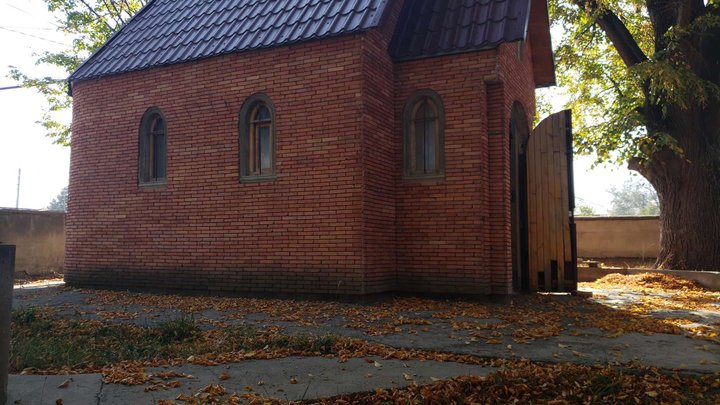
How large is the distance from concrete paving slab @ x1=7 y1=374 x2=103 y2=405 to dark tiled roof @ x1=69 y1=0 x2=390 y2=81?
6.60m

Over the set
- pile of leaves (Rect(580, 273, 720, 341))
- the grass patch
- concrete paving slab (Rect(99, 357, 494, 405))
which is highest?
the grass patch

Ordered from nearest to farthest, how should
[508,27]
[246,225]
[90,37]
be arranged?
[508,27], [246,225], [90,37]

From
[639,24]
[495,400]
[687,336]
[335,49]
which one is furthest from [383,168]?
[639,24]

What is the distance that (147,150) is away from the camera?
1167 centimetres

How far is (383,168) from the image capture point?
994cm

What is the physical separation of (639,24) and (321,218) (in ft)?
40.3

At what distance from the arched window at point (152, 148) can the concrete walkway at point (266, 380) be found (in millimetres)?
7290

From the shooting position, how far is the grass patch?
5.38 metres

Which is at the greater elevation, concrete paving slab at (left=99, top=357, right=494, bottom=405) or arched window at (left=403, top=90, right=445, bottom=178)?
arched window at (left=403, top=90, right=445, bottom=178)

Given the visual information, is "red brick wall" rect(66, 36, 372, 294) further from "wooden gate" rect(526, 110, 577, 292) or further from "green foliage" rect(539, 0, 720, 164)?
"green foliage" rect(539, 0, 720, 164)

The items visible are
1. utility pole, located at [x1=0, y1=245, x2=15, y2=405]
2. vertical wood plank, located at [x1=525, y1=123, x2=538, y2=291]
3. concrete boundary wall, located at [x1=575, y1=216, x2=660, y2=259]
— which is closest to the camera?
utility pole, located at [x1=0, y1=245, x2=15, y2=405]

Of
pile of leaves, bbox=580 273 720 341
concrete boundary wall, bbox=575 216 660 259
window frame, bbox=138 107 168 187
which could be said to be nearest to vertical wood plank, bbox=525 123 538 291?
pile of leaves, bbox=580 273 720 341

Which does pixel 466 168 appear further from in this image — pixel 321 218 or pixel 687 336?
pixel 687 336

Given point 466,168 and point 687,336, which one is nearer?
point 687,336
